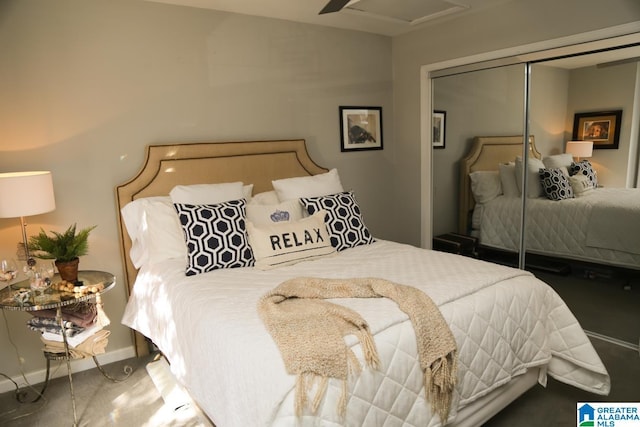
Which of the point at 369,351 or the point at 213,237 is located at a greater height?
the point at 213,237

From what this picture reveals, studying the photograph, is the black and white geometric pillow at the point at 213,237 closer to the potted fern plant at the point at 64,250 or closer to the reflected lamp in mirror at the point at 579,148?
the potted fern plant at the point at 64,250

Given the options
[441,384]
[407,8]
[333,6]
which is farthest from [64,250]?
[407,8]

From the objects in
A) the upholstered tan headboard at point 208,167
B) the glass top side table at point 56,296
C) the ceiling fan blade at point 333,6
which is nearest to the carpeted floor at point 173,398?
the glass top side table at point 56,296

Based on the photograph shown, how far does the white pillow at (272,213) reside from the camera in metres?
2.87

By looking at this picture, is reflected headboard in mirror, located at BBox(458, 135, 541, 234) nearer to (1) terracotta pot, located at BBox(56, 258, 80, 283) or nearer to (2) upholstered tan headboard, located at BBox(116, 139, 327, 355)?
(2) upholstered tan headboard, located at BBox(116, 139, 327, 355)

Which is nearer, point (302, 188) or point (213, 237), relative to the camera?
point (213, 237)

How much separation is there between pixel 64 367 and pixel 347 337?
216 centimetres

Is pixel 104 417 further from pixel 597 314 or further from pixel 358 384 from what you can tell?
pixel 597 314

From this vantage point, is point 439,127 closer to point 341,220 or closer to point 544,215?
point 544,215

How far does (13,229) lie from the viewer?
2.58m

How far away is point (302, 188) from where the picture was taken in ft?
10.3

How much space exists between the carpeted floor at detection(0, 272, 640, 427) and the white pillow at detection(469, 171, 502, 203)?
102 cm

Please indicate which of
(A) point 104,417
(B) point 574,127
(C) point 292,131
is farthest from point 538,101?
(A) point 104,417

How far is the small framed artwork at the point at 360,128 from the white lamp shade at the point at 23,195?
243 cm
